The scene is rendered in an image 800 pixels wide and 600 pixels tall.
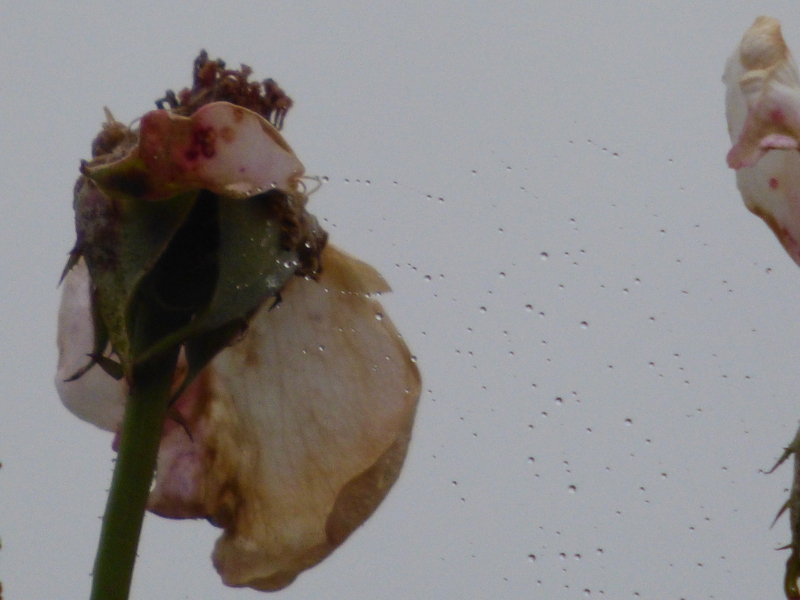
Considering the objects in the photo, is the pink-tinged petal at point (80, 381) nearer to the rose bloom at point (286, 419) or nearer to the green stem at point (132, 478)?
the rose bloom at point (286, 419)

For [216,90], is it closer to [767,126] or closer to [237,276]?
[237,276]

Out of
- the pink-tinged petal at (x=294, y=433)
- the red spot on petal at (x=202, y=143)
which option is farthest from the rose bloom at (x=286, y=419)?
the red spot on petal at (x=202, y=143)

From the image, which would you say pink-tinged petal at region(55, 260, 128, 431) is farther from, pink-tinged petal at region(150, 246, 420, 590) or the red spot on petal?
the red spot on petal

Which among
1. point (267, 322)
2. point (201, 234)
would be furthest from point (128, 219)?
point (267, 322)

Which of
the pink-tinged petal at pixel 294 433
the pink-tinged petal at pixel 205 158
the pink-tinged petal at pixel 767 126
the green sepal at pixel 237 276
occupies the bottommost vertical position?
the pink-tinged petal at pixel 294 433

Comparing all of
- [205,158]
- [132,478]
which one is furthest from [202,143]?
[132,478]

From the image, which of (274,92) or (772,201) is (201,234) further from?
(772,201)

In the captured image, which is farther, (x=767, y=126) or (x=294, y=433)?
(x=294, y=433)
